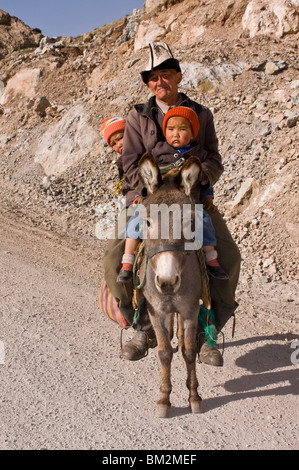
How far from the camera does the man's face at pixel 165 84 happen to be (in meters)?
5.18

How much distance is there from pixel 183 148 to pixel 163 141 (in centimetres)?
30

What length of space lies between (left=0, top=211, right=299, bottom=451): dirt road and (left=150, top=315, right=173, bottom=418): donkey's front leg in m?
0.12

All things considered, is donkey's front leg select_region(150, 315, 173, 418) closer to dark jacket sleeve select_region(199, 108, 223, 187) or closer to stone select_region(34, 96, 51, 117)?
dark jacket sleeve select_region(199, 108, 223, 187)

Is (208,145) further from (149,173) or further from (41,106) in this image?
(41,106)

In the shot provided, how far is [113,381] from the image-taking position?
5.11 m

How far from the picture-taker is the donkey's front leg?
14.7 ft

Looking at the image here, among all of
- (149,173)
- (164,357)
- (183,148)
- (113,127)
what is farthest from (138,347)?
(113,127)

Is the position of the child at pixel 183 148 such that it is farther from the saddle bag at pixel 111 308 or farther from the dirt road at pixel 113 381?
the dirt road at pixel 113 381

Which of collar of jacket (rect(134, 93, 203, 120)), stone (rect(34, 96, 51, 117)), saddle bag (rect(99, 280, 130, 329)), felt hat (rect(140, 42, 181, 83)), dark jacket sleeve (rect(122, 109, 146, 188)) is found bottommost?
saddle bag (rect(99, 280, 130, 329))

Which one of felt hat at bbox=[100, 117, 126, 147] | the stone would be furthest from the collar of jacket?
the stone

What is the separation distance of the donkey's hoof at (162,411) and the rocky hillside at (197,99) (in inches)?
197

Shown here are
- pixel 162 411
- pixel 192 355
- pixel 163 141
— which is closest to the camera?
pixel 162 411

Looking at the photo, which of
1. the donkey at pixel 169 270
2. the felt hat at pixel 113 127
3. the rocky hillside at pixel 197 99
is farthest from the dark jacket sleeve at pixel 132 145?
the rocky hillside at pixel 197 99

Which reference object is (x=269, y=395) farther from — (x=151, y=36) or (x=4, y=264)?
(x=151, y=36)
